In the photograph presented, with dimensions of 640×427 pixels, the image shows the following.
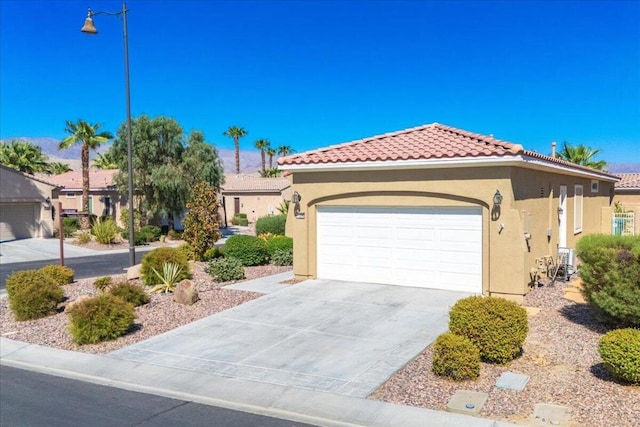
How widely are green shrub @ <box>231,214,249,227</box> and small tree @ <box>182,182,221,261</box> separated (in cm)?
2606

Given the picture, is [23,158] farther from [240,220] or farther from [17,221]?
[240,220]

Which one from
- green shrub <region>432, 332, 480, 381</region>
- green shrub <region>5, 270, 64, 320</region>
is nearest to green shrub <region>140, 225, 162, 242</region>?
green shrub <region>5, 270, 64, 320</region>

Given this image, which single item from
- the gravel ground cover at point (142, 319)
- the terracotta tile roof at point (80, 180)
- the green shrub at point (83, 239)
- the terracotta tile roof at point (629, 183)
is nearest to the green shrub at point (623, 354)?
the gravel ground cover at point (142, 319)

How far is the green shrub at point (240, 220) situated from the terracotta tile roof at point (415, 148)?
102ft

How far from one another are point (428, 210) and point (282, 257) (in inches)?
262

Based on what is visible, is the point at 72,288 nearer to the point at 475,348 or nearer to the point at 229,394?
the point at 229,394

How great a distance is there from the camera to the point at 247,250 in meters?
18.7

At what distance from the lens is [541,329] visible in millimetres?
10000

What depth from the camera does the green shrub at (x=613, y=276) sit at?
29.2 feet

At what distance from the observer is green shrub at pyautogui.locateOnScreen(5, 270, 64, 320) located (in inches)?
482

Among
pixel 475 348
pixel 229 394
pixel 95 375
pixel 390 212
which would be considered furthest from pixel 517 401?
pixel 390 212


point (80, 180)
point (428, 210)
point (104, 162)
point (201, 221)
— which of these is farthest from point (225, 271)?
point (104, 162)

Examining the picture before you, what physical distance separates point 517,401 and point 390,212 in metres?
7.66

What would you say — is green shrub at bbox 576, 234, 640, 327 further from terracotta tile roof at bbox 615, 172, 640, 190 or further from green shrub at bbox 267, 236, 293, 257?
terracotta tile roof at bbox 615, 172, 640, 190
